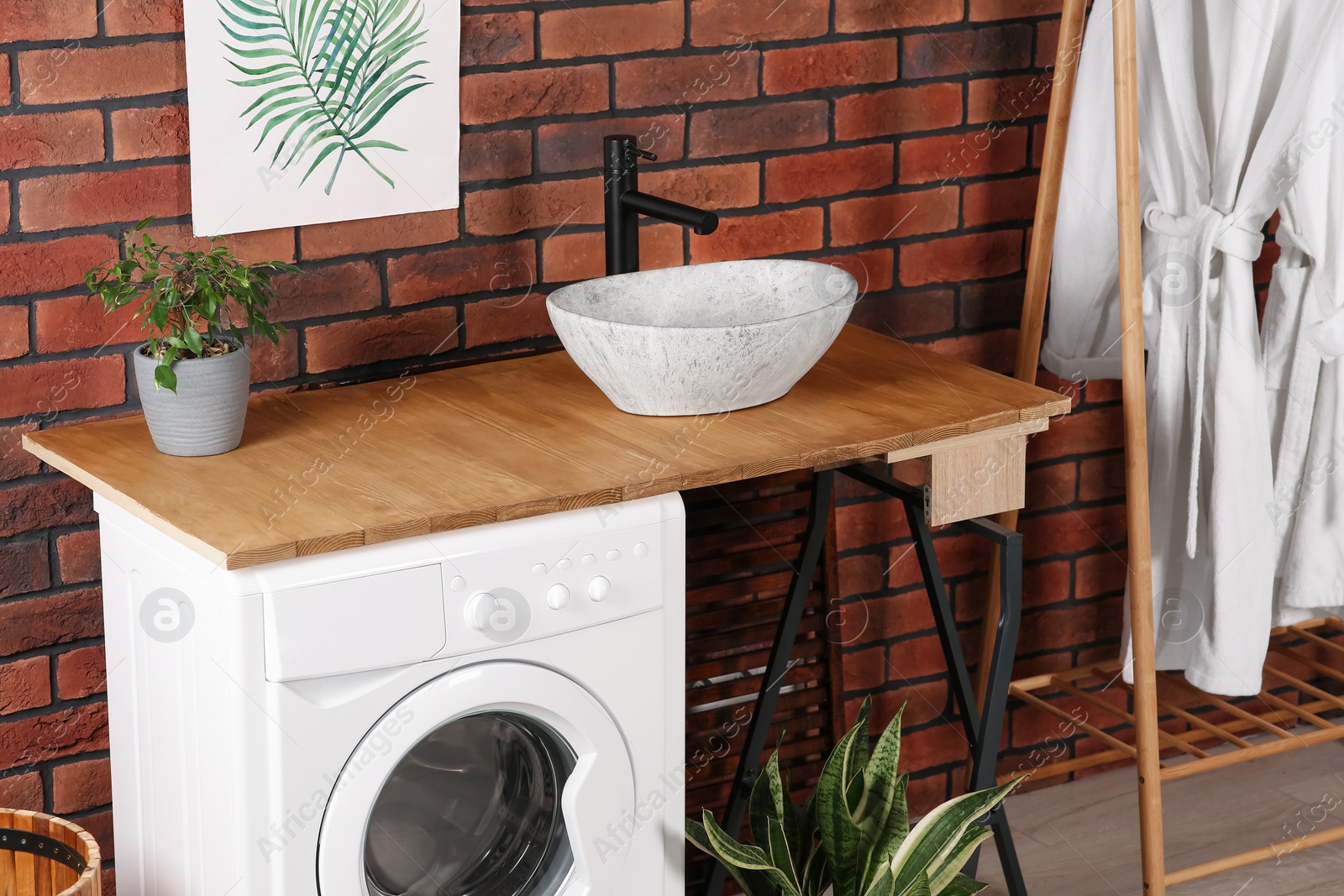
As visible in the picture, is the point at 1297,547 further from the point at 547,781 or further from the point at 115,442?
the point at 115,442

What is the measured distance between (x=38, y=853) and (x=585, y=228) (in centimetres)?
107

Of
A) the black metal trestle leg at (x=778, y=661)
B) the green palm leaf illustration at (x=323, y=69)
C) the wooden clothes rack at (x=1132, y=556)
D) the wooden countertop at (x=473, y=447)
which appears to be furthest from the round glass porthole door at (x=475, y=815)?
the wooden clothes rack at (x=1132, y=556)

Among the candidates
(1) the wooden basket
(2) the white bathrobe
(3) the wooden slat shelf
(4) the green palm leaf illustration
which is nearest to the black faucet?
(4) the green palm leaf illustration

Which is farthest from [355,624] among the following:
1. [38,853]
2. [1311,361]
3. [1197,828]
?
[1197,828]

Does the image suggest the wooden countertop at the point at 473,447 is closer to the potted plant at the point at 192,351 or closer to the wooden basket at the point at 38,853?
the potted plant at the point at 192,351

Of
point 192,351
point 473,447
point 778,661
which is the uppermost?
point 192,351

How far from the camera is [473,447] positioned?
5.83 ft

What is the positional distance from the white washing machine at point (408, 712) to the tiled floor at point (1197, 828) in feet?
3.16

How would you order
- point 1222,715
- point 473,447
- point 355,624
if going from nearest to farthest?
point 355,624, point 473,447, point 1222,715

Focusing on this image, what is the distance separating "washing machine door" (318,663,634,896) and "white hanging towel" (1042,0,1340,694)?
101 cm

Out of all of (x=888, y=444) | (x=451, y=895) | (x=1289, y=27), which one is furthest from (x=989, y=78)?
(x=451, y=895)

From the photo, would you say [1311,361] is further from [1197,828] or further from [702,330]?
[702,330]

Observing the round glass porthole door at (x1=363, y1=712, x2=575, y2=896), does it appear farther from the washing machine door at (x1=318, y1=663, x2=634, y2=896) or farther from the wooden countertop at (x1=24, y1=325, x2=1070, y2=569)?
the wooden countertop at (x1=24, y1=325, x2=1070, y2=569)

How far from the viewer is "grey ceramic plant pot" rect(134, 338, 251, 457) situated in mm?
1684
